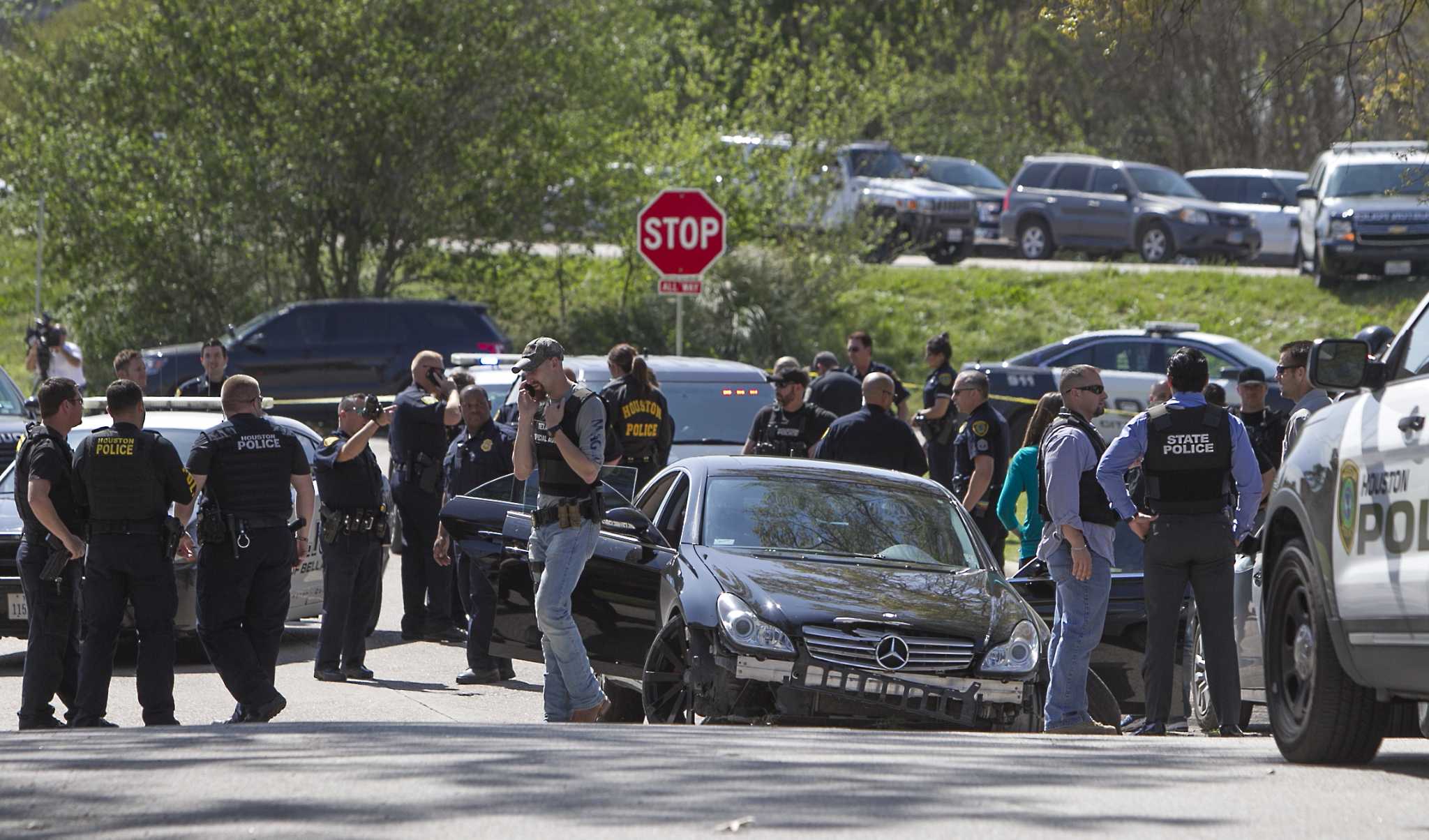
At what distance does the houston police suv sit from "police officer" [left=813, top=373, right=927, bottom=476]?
5.66 m

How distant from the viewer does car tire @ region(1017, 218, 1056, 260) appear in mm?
35250

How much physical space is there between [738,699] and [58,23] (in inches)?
1702

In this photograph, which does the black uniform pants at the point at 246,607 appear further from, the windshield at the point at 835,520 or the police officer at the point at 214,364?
the police officer at the point at 214,364

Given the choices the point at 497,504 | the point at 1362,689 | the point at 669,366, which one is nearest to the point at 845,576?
the point at 497,504

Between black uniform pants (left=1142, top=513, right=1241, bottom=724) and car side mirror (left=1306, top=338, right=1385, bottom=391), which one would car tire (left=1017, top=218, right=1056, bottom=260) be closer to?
black uniform pants (left=1142, top=513, right=1241, bottom=724)

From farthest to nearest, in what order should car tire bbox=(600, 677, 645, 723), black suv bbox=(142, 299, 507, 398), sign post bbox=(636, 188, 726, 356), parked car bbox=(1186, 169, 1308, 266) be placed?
parked car bbox=(1186, 169, 1308, 266) < black suv bbox=(142, 299, 507, 398) < sign post bbox=(636, 188, 726, 356) < car tire bbox=(600, 677, 645, 723)

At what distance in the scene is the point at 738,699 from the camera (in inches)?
343

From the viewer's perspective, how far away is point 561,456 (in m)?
9.27

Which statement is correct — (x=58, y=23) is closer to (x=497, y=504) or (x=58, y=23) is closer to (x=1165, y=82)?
(x=1165, y=82)

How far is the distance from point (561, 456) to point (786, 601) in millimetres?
1279

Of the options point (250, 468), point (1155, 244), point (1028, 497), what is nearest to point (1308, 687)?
point (1028, 497)

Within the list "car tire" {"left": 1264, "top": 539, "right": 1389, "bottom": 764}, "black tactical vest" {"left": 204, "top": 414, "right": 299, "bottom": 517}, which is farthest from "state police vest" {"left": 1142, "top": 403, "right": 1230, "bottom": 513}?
"black tactical vest" {"left": 204, "top": 414, "right": 299, "bottom": 517}

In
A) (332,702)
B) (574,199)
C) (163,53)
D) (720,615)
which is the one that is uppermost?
(163,53)

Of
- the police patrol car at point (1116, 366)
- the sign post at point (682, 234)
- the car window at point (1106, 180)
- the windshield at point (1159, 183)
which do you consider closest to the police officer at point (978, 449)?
the sign post at point (682, 234)
